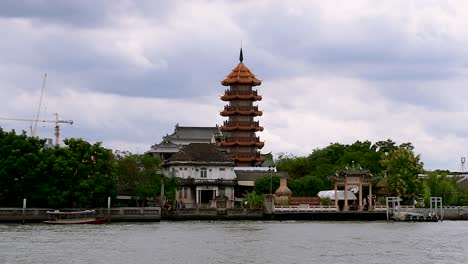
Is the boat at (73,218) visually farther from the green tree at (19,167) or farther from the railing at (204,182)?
the railing at (204,182)

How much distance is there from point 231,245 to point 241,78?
3511 inches

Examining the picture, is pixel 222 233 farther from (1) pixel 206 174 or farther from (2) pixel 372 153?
(2) pixel 372 153

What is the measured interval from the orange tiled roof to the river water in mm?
65408

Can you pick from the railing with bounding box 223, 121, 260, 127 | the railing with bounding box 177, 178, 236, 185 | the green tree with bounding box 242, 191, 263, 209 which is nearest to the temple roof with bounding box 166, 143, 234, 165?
the railing with bounding box 177, 178, 236, 185

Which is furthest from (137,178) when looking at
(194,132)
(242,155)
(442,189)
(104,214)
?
(194,132)

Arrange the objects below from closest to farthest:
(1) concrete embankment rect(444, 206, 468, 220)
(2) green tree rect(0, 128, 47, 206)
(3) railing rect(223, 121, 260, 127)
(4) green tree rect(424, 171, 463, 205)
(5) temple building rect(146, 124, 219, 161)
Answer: (2) green tree rect(0, 128, 47, 206)
(1) concrete embankment rect(444, 206, 468, 220)
(4) green tree rect(424, 171, 463, 205)
(3) railing rect(223, 121, 260, 127)
(5) temple building rect(146, 124, 219, 161)

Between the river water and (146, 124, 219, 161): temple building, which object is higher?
(146, 124, 219, 161): temple building

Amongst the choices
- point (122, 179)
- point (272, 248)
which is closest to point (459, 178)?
point (122, 179)

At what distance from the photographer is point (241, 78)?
502ft

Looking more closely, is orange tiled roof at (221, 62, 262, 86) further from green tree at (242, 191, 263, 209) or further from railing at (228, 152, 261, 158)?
green tree at (242, 191, 263, 209)

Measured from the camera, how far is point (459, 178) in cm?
14925

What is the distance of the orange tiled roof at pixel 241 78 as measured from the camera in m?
152

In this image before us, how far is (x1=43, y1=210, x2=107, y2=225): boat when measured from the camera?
96812mm

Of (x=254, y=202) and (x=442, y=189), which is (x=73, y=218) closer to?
(x=254, y=202)
